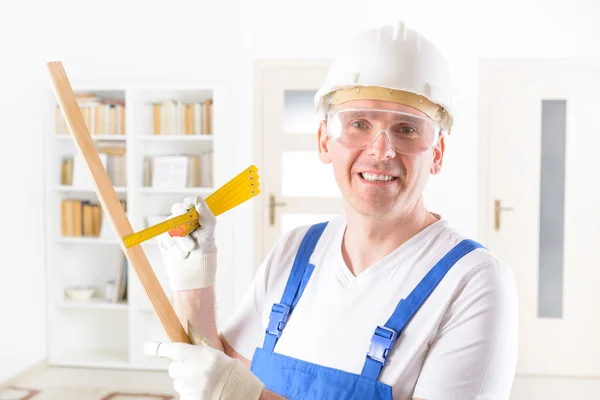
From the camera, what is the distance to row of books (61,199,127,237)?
489 centimetres

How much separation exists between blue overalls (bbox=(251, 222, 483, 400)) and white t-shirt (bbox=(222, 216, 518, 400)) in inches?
0.7

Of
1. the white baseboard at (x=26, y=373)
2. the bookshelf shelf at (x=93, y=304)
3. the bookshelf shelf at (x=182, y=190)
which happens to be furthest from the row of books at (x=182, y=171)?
the white baseboard at (x=26, y=373)

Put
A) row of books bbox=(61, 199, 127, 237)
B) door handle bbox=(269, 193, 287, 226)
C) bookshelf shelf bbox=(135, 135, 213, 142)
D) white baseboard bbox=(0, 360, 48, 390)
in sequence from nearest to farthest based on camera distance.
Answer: white baseboard bbox=(0, 360, 48, 390) → bookshelf shelf bbox=(135, 135, 213, 142) → row of books bbox=(61, 199, 127, 237) → door handle bbox=(269, 193, 287, 226)

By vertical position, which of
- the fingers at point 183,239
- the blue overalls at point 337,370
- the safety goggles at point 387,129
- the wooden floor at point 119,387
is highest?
the safety goggles at point 387,129

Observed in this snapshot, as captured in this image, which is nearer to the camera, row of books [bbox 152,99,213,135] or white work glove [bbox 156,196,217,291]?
white work glove [bbox 156,196,217,291]

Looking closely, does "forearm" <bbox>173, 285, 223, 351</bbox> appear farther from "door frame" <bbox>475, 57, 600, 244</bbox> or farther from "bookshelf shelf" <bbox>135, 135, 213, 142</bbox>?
"door frame" <bbox>475, 57, 600, 244</bbox>

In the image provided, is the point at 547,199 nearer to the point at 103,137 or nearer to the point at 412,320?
the point at 103,137

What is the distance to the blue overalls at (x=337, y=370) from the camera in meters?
1.29

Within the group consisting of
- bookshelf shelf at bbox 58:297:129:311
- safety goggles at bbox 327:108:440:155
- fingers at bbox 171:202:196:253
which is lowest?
bookshelf shelf at bbox 58:297:129:311

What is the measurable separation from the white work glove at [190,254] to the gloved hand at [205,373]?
263mm

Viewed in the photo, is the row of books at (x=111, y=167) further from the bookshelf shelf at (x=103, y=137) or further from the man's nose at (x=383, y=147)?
the man's nose at (x=383, y=147)

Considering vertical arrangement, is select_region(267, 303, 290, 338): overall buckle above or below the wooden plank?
below

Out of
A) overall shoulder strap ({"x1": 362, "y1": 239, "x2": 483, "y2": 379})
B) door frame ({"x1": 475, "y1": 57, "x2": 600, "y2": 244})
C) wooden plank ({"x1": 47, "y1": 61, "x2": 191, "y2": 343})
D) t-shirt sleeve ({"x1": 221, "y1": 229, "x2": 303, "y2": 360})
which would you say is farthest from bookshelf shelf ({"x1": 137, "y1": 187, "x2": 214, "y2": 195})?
overall shoulder strap ({"x1": 362, "y1": 239, "x2": 483, "y2": 379})

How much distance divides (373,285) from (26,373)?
393 cm
